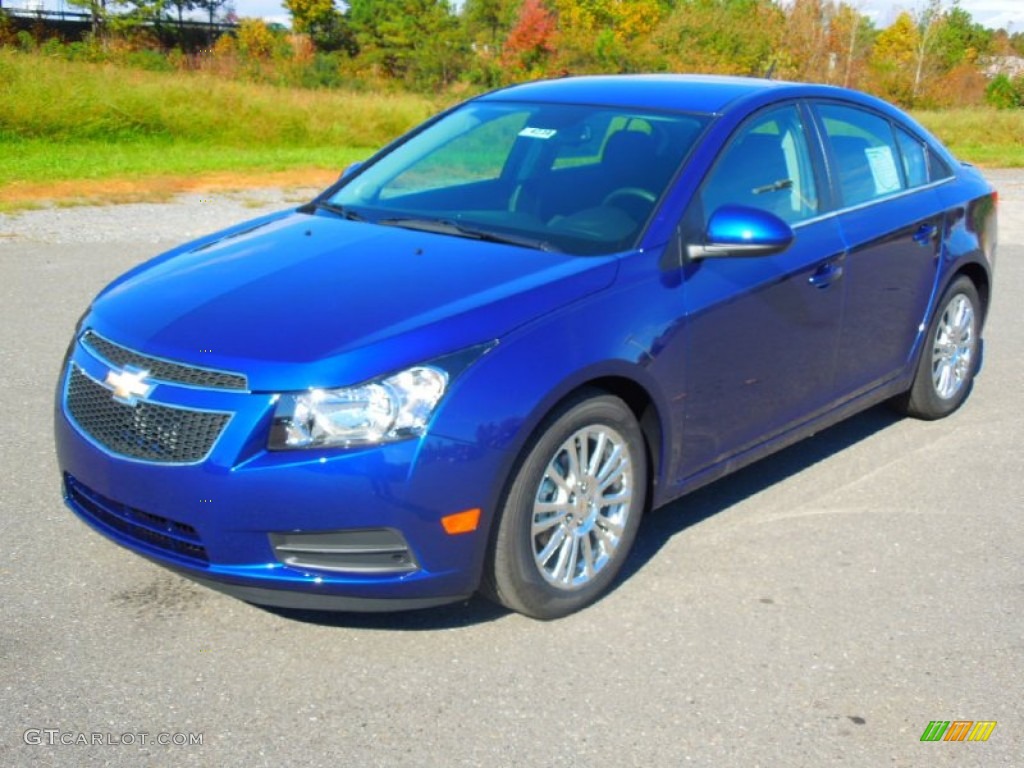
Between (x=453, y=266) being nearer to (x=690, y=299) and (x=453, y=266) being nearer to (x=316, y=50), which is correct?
(x=690, y=299)

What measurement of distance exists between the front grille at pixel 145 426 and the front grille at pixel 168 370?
9cm

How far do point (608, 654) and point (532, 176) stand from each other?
6.53 feet

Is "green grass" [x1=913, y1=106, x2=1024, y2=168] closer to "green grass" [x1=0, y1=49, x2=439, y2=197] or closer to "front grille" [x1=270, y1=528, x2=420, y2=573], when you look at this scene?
"green grass" [x1=0, y1=49, x2=439, y2=197]

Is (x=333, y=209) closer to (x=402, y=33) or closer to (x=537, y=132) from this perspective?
(x=537, y=132)

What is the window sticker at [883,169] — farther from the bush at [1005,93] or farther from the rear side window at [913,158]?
the bush at [1005,93]

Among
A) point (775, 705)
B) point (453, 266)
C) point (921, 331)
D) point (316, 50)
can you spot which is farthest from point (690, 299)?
point (316, 50)

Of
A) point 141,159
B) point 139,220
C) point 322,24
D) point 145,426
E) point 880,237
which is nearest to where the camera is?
point 145,426

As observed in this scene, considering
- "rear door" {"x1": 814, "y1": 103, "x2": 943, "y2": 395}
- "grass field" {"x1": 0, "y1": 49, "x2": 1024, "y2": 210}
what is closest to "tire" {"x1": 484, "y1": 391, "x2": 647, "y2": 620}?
"rear door" {"x1": 814, "y1": 103, "x2": 943, "y2": 395}

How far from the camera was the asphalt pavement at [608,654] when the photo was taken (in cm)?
340

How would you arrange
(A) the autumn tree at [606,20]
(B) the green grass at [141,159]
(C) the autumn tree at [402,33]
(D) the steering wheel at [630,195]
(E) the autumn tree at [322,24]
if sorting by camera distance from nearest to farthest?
(D) the steering wheel at [630,195] < (B) the green grass at [141,159] < (A) the autumn tree at [606,20] < (C) the autumn tree at [402,33] < (E) the autumn tree at [322,24]

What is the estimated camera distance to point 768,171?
5008 millimetres

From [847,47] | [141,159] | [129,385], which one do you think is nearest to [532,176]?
[129,385]

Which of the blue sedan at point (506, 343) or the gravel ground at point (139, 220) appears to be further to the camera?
the gravel ground at point (139, 220)

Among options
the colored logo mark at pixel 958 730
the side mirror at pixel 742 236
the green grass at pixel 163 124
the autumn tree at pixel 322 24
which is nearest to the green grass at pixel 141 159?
the green grass at pixel 163 124
